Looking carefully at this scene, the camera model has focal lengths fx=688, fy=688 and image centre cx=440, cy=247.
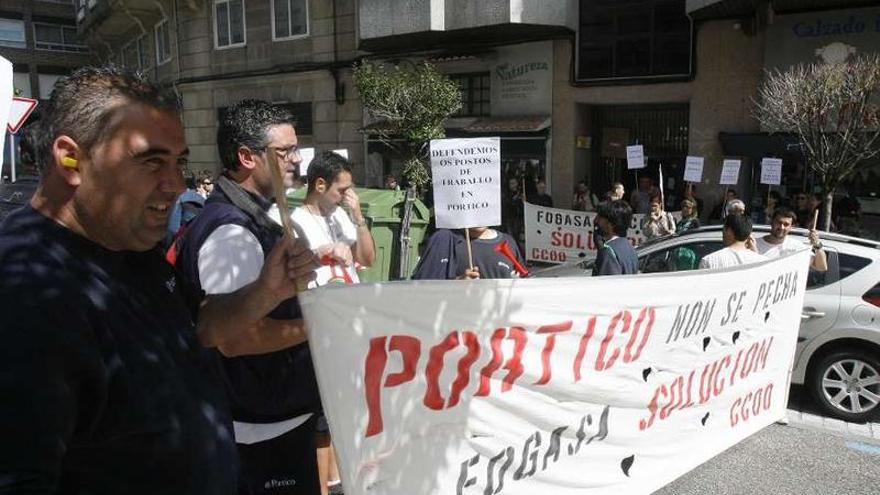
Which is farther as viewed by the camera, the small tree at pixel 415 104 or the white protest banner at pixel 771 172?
the small tree at pixel 415 104

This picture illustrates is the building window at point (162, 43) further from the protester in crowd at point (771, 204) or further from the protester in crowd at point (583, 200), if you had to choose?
the protester in crowd at point (771, 204)

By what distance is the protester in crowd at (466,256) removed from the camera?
5.07 metres

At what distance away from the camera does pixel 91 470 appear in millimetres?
1334

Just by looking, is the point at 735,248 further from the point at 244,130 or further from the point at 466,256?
the point at 244,130

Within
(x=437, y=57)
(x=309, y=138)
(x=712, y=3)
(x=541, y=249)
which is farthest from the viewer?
(x=309, y=138)

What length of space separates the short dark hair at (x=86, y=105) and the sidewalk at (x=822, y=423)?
18.1ft

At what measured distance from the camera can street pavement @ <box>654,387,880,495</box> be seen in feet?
14.2

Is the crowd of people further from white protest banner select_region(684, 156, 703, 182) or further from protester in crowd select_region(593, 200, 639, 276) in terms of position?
white protest banner select_region(684, 156, 703, 182)

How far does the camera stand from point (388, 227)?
9375 millimetres

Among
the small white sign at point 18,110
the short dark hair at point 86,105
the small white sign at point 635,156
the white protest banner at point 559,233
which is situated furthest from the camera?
the small white sign at point 635,156

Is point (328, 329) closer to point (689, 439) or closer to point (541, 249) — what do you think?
point (689, 439)

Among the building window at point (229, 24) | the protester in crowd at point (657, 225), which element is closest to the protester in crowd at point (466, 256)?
the protester in crowd at point (657, 225)

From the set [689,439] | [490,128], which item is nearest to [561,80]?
[490,128]

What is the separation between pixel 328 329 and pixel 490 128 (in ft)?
46.8
